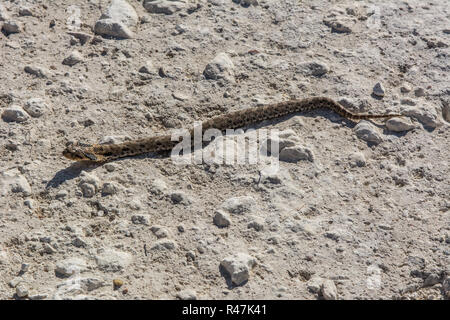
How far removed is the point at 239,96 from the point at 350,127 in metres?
1.71

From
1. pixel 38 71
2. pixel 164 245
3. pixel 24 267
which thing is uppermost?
pixel 38 71

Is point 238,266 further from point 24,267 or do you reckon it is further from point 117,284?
point 24,267

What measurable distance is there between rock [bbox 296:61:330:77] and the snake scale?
2.35 feet

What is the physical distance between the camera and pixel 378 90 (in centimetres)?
812

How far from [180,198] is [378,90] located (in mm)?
3629

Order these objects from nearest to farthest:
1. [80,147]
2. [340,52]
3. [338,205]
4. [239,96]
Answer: [338,205] → [80,147] → [239,96] → [340,52]

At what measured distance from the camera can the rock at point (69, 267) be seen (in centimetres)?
559

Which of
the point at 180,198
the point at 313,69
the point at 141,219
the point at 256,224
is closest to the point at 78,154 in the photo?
the point at 141,219

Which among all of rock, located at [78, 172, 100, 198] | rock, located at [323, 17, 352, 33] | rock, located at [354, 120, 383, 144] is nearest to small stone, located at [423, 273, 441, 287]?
rock, located at [354, 120, 383, 144]

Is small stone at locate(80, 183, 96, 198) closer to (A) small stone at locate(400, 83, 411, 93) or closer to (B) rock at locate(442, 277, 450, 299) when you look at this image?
(B) rock at locate(442, 277, 450, 299)

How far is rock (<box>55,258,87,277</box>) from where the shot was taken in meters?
5.59

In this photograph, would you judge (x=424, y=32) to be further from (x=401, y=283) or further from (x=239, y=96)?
(x=401, y=283)
